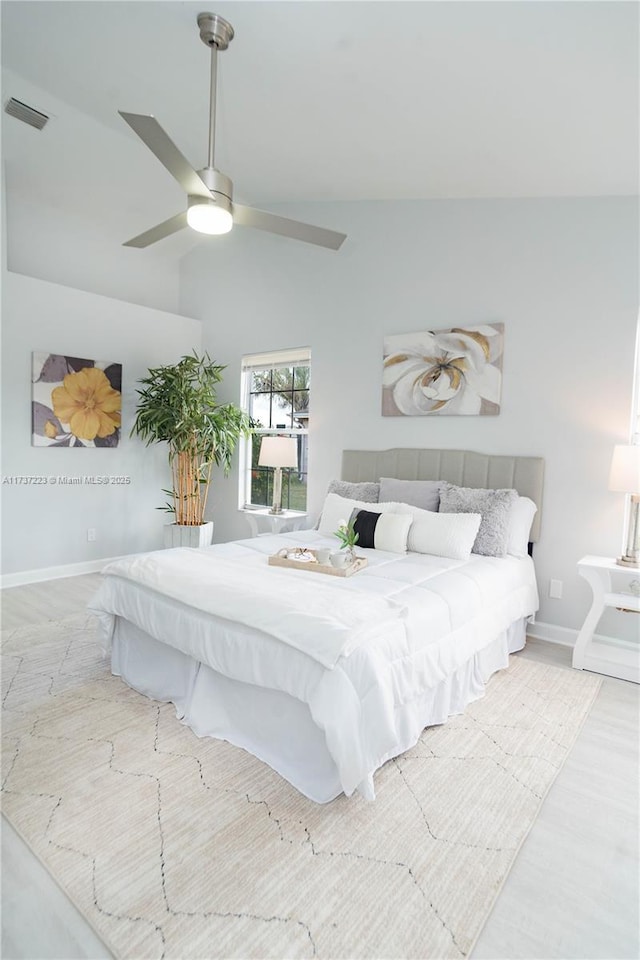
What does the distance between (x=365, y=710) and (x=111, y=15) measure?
132 inches

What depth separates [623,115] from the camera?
2.45 meters

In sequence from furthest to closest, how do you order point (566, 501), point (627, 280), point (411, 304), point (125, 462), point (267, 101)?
point (125, 462)
point (411, 304)
point (566, 501)
point (627, 280)
point (267, 101)

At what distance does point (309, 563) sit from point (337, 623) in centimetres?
79

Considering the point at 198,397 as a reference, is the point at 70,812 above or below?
below

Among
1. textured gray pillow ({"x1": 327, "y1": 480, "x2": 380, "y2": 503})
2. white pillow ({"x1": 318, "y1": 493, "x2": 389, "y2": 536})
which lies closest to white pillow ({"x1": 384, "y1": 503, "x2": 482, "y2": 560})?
white pillow ({"x1": 318, "y1": 493, "x2": 389, "y2": 536})

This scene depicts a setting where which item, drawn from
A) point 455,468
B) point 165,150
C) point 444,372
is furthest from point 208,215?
point 455,468

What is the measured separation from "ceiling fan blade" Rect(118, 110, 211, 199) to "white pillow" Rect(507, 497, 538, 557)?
2519mm

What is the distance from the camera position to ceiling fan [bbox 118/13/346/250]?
2199mm

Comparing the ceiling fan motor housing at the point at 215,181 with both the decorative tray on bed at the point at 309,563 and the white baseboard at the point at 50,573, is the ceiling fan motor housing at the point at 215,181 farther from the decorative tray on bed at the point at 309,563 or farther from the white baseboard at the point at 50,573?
the white baseboard at the point at 50,573

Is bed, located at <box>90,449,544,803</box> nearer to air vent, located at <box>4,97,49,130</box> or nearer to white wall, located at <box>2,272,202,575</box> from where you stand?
white wall, located at <box>2,272,202,575</box>

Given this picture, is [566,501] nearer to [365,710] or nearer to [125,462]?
[365,710]

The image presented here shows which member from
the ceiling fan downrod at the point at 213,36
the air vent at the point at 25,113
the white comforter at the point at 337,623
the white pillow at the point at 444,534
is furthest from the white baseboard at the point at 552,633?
the air vent at the point at 25,113

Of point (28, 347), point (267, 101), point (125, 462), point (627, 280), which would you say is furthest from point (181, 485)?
point (627, 280)

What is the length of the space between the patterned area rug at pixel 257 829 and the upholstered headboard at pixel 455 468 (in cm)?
150
